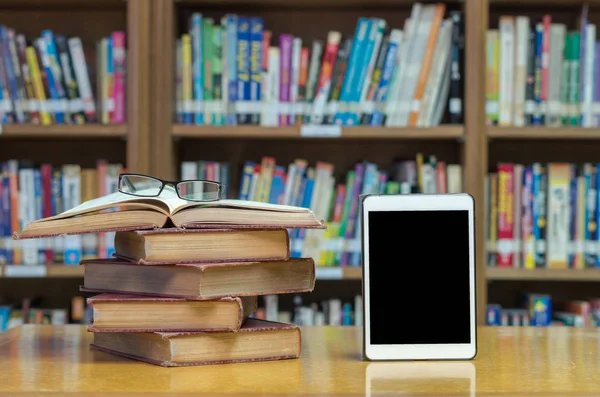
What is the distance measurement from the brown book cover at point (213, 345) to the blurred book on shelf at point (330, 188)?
1511mm

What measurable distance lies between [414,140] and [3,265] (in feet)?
A: 4.40

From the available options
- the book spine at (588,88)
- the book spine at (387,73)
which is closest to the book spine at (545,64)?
the book spine at (588,88)

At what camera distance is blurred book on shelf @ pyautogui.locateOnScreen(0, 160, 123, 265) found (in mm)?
2482

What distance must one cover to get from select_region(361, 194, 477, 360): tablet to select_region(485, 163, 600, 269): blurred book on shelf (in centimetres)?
158

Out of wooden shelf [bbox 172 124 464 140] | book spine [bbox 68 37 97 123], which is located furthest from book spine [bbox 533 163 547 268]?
book spine [bbox 68 37 97 123]

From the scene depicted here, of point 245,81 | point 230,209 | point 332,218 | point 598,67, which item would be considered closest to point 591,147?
point 598,67

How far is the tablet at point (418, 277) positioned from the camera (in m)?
0.93

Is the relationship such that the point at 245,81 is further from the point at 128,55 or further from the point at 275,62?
the point at 128,55

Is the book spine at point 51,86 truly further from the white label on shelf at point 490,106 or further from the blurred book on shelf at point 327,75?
the white label on shelf at point 490,106

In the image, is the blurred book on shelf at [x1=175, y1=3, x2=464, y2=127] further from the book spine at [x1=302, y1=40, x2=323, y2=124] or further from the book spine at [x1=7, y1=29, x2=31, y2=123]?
the book spine at [x1=7, y1=29, x2=31, y2=123]

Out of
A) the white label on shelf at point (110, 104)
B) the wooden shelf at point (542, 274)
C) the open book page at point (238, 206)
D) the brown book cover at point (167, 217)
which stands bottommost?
the wooden shelf at point (542, 274)

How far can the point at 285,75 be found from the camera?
2.49m

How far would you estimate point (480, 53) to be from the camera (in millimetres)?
2449

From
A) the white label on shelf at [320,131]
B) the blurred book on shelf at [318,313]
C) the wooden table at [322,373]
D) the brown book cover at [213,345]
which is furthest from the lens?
the blurred book on shelf at [318,313]
